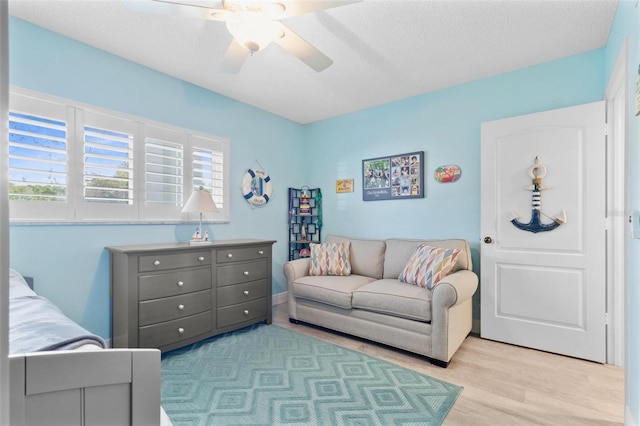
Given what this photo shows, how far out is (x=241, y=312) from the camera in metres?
2.98

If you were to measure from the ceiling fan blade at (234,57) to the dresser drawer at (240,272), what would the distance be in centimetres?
166

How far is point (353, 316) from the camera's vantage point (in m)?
2.81

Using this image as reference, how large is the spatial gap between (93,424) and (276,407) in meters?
1.30

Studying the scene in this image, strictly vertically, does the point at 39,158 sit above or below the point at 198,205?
above

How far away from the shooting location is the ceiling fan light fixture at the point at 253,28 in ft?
5.28

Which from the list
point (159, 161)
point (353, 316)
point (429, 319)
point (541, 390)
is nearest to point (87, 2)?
point (159, 161)

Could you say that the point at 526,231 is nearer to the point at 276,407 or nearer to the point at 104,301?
the point at 276,407

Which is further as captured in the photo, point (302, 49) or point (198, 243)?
point (198, 243)

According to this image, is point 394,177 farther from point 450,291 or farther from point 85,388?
point 85,388

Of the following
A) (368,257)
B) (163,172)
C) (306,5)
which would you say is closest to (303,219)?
(368,257)

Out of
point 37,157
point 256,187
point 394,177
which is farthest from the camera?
point 256,187

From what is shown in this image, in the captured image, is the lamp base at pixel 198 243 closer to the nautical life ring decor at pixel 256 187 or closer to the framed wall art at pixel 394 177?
the nautical life ring decor at pixel 256 187

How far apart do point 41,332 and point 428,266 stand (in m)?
2.50

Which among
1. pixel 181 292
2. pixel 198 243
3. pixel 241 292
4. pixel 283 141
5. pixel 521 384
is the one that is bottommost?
pixel 521 384
